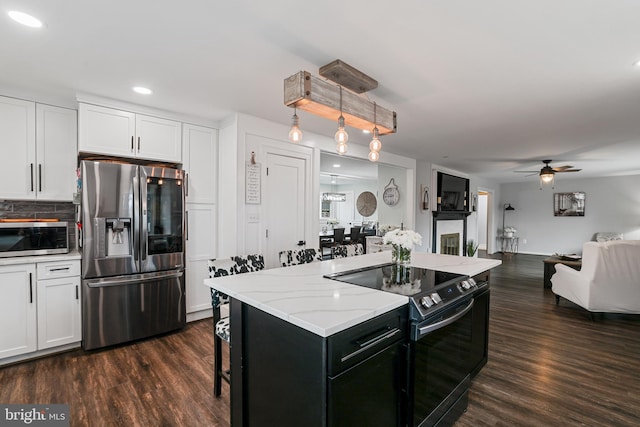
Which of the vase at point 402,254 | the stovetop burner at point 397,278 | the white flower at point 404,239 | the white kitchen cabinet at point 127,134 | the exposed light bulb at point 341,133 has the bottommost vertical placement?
the stovetop burner at point 397,278

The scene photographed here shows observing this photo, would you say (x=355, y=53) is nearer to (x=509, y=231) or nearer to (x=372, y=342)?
(x=372, y=342)

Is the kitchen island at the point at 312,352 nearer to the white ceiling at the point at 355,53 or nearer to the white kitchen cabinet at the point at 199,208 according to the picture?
the white ceiling at the point at 355,53

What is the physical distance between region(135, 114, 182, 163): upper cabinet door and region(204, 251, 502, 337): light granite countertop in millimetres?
2052

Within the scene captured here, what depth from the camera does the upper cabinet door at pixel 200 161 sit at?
11.3 feet

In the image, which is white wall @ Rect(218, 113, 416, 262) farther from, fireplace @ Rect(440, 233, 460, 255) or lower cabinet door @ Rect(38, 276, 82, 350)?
fireplace @ Rect(440, 233, 460, 255)

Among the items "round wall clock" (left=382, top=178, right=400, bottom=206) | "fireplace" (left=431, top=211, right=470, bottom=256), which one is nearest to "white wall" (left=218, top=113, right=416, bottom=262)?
"round wall clock" (left=382, top=178, right=400, bottom=206)

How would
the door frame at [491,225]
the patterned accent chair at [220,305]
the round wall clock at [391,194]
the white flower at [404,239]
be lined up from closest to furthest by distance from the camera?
the patterned accent chair at [220,305], the white flower at [404,239], the round wall clock at [391,194], the door frame at [491,225]

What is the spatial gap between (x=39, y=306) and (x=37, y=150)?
146 centimetres

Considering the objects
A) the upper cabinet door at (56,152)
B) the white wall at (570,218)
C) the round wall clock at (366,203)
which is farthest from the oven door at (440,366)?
the round wall clock at (366,203)

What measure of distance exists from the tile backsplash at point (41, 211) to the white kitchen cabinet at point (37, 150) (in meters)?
0.22

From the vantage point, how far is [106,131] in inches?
115

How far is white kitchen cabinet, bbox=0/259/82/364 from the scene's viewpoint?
255cm

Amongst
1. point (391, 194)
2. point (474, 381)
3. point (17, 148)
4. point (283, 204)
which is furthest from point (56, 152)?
point (391, 194)

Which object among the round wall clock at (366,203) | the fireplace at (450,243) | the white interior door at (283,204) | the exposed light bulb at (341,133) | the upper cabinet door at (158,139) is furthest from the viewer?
the round wall clock at (366,203)
